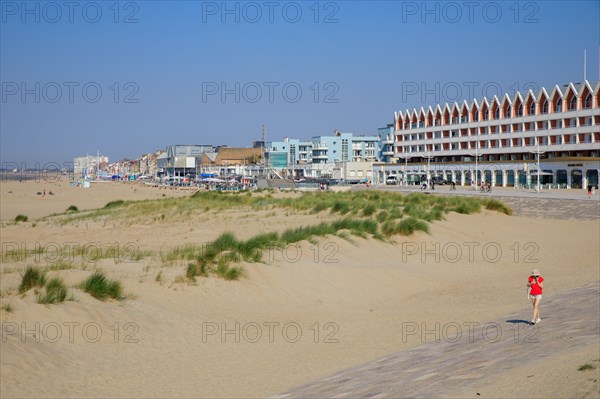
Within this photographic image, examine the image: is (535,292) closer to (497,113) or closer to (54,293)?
(54,293)

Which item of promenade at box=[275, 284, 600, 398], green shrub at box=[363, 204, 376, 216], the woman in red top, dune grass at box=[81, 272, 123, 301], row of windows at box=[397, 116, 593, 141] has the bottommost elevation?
promenade at box=[275, 284, 600, 398]

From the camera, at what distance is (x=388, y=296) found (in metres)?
18.0

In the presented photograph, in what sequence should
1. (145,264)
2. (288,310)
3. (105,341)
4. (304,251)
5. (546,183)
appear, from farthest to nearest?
(546,183)
(304,251)
(145,264)
(288,310)
(105,341)

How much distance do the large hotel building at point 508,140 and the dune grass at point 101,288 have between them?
61553 mm

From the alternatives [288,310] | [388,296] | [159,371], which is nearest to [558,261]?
[388,296]

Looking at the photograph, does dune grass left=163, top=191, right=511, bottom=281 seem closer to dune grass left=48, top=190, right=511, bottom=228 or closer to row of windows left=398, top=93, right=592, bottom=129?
dune grass left=48, top=190, right=511, bottom=228

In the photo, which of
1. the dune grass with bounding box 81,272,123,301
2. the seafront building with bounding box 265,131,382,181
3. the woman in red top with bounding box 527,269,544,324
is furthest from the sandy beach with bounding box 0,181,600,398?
the seafront building with bounding box 265,131,382,181

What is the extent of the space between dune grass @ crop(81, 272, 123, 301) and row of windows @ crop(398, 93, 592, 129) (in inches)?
2711

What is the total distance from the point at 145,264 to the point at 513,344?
9.60 meters

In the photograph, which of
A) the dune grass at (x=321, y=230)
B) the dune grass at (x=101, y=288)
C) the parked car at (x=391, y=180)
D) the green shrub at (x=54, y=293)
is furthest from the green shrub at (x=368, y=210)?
the parked car at (x=391, y=180)

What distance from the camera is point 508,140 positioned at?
84500mm

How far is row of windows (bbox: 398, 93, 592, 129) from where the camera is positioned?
74125 mm

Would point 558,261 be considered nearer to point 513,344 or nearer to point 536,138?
point 513,344

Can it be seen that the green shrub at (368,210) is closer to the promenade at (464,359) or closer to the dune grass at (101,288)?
the promenade at (464,359)
